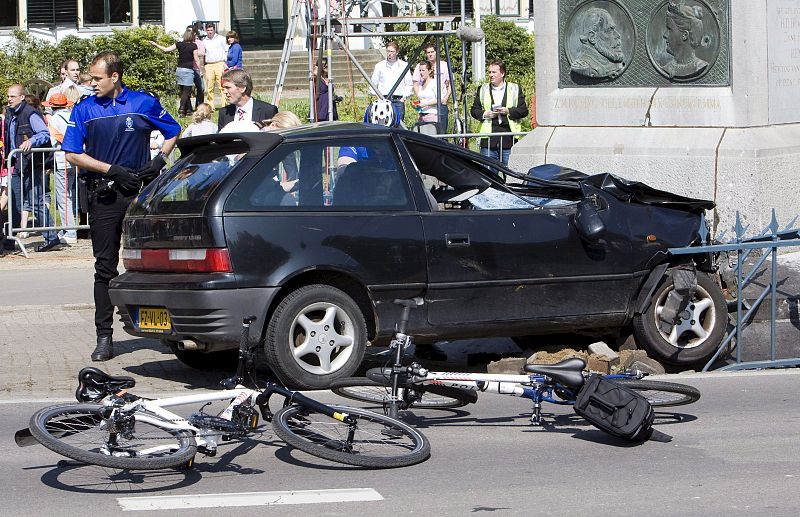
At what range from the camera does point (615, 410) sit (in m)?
7.45

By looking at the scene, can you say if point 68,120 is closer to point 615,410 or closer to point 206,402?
point 206,402

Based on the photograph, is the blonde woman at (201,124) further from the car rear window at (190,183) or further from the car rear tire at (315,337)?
the car rear tire at (315,337)

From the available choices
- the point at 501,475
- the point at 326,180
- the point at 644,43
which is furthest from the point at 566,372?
the point at 644,43

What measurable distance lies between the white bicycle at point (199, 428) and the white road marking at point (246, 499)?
165 millimetres

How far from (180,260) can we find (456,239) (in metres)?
1.82

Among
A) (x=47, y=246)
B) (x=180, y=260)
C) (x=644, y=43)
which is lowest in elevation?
(x=47, y=246)

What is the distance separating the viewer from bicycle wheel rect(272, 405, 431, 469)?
684cm

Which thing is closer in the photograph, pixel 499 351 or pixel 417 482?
pixel 417 482

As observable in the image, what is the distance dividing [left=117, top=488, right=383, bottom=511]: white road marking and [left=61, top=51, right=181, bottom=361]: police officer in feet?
13.8

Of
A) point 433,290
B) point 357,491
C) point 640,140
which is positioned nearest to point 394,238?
point 433,290

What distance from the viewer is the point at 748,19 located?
12172mm

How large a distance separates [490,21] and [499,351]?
80.4ft

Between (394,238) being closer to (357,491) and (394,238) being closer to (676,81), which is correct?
(357,491)

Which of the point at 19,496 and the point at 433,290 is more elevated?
the point at 433,290
